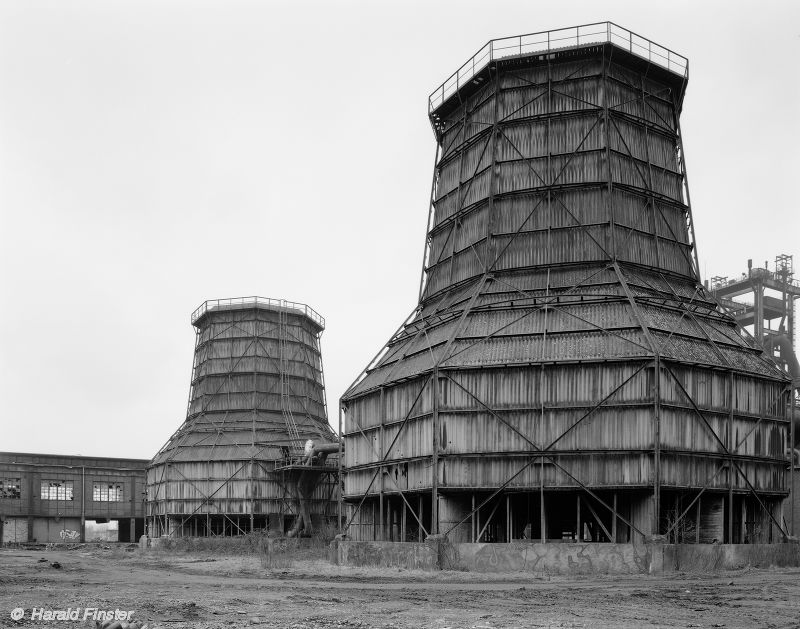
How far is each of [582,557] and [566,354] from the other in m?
7.95

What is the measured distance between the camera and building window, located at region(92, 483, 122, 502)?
80731mm

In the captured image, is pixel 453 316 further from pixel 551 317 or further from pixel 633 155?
pixel 633 155

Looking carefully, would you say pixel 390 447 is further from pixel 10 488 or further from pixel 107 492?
pixel 10 488

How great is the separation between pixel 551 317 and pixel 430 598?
1713 cm

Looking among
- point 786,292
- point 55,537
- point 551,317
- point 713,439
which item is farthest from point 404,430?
point 786,292

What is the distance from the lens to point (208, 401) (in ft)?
238

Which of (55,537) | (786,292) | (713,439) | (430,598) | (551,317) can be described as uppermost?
(786,292)

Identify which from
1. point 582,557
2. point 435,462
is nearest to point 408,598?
point 582,557

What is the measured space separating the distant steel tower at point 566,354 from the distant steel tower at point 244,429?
21.0m

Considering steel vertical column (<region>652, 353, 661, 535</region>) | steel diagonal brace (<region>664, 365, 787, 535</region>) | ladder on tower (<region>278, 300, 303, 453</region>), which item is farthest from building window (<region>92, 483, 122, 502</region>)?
steel diagonal brace (<region>664, 365, 787, 535</region>)

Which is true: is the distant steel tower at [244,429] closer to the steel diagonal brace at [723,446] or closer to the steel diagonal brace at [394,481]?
the steel diagonal brace at [394,481]

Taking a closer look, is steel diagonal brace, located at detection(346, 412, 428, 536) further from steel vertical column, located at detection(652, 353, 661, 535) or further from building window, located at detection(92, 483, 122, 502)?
building window, located at detection(92, 483, 122, 502)

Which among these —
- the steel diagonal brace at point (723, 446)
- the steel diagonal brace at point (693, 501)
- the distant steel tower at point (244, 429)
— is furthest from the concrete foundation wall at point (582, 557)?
the distant steel tower at point (244, 429)

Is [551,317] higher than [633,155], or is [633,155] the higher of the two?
[633,155]
